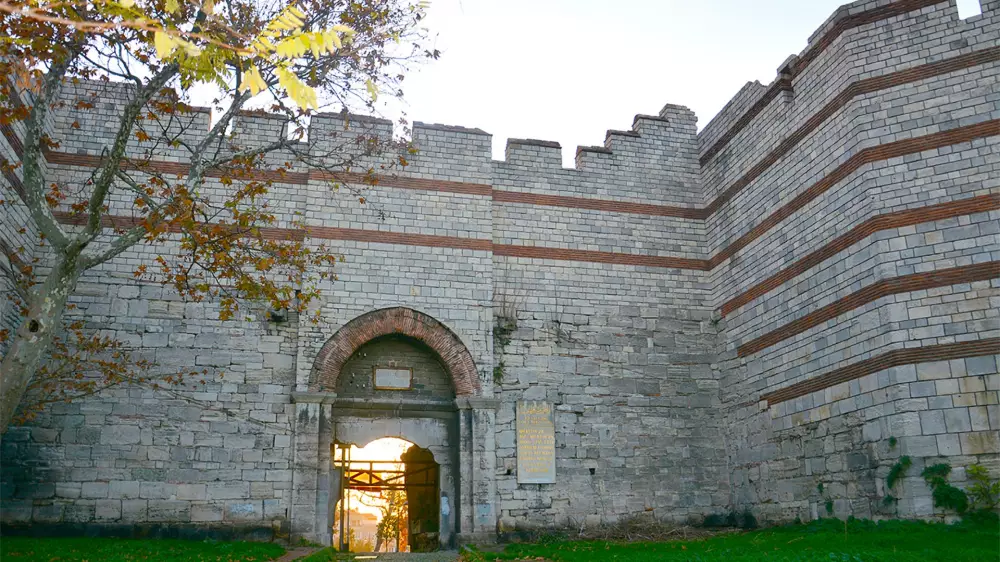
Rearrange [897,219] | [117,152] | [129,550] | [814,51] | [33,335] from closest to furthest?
[33,335] → [117,152] → [129,550] → [897,219] → [814,51]

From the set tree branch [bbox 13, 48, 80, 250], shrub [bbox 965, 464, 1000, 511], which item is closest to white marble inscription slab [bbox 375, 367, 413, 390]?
tree branch [bbox 13, 48, 80, 250]

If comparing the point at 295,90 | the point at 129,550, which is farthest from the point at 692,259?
the point at 295,90

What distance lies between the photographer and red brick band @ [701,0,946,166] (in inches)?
404

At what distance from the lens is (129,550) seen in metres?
9.08

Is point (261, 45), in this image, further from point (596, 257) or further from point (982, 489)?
point (596, 257)

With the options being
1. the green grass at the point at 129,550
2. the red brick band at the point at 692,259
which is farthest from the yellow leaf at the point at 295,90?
the red brick band at the point at 692,259

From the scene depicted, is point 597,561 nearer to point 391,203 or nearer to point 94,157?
point 391,203

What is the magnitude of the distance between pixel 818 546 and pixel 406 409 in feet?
19.8

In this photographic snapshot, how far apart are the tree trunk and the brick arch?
15.8ft

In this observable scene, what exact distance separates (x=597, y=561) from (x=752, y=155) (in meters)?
7.25

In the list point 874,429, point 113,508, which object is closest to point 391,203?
point 113,508

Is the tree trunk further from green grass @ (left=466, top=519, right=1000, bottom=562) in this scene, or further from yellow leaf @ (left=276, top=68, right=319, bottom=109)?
green grass @ (left=466, top=519, right=1000, bottom=562)

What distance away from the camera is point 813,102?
11180 millimetres

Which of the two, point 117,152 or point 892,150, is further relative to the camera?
point 892,150
